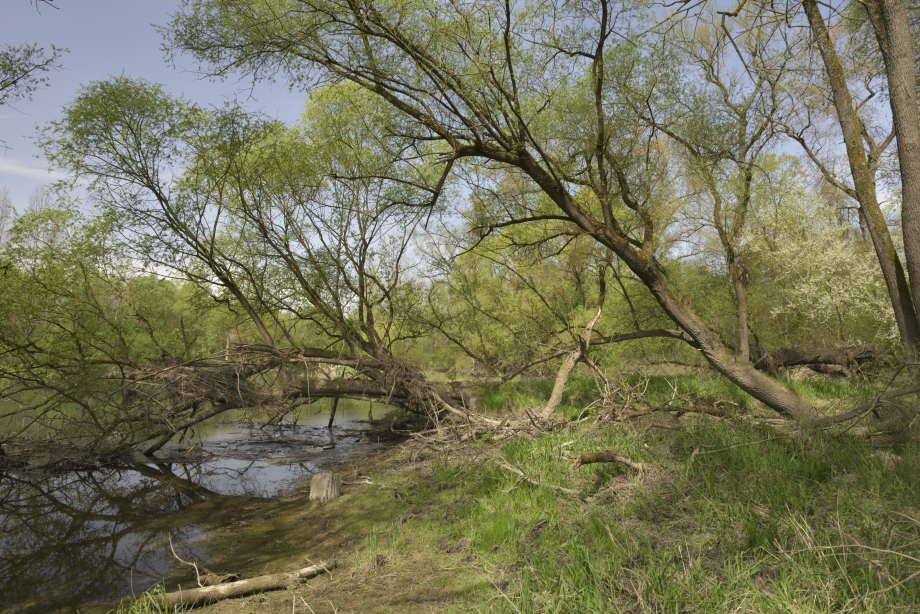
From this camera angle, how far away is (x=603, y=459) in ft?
15.2

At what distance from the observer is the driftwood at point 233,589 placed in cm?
358

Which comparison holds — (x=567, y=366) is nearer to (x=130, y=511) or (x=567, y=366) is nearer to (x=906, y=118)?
(x=906, y=118)

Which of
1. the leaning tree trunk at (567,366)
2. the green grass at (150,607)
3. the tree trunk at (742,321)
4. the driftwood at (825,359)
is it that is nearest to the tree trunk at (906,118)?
the tree trunk at (742,321)

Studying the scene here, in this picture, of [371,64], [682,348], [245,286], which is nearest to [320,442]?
[245,286]

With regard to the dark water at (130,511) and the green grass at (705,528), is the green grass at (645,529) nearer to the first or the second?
the green grass at (705,528)

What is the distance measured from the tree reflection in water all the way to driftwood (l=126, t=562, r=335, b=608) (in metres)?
1.05

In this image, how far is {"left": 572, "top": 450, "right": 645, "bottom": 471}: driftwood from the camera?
4.43 metres

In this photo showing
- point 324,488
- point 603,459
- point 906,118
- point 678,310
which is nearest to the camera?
point 603,459

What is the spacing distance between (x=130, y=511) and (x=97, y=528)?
60 cm

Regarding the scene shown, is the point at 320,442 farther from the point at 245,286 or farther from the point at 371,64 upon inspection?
the point at 371,64

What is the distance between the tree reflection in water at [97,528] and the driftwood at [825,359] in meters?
9.89

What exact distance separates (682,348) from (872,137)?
6.73 metres

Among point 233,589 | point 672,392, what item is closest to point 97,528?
point 233,589

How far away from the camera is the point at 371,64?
643 centimetres
